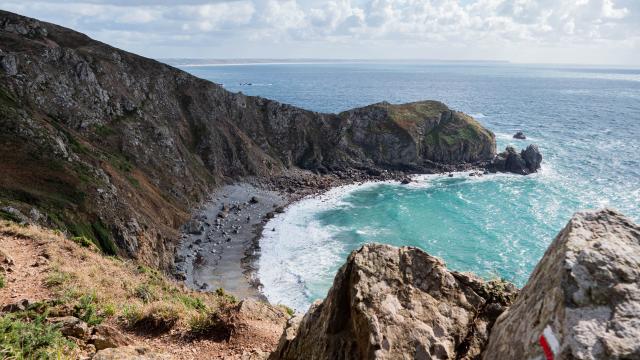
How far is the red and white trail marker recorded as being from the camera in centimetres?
549

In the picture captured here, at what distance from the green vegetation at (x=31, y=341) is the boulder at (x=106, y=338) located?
2.46 feet

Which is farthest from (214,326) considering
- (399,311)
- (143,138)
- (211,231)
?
(143,138)

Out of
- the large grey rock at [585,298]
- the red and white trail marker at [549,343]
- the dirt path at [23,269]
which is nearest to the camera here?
the large grey rock at [585,298]

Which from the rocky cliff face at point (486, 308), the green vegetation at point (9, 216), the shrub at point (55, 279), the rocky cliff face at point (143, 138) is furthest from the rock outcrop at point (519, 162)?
the rocky cliff face at point (486, 308)

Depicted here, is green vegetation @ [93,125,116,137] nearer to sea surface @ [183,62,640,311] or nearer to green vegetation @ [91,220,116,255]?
green vegetation @ [91,220,116,255]

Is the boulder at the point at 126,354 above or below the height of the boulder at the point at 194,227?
above

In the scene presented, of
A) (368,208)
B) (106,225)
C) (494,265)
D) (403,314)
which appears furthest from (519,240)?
(403,314)

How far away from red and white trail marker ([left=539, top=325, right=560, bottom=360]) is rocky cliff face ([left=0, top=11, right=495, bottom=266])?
4493 cm

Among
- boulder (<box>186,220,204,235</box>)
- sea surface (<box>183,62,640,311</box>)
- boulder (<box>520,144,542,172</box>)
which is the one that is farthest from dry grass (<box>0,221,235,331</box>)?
boulder (<box>520,144,542,172</box>)

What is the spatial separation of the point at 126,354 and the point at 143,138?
69051mm

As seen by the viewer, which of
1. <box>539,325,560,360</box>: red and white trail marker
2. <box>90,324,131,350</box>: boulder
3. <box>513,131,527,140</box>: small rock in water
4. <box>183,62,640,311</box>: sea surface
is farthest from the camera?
<box>513,131,527,140</box>: small rock in water

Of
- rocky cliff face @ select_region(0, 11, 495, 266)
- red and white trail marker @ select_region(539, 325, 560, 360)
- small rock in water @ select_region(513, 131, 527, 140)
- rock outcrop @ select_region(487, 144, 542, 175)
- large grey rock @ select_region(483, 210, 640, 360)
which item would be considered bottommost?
rock outcrop @ select_region(487, 144, 542, 175)

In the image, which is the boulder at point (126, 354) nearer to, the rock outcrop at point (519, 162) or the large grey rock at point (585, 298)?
the large grey rock at point (585, 298)

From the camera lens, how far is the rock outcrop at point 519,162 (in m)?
94.9
